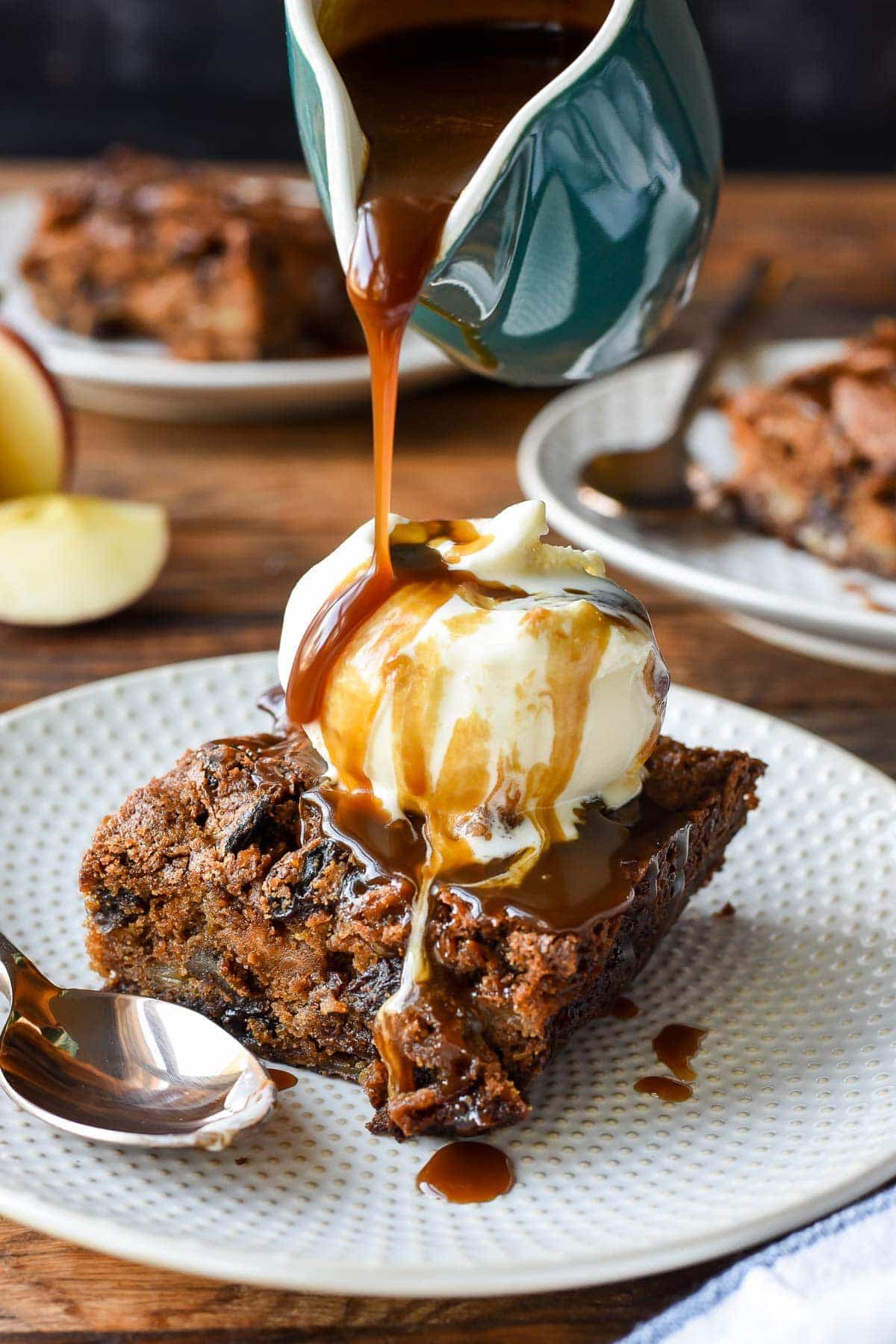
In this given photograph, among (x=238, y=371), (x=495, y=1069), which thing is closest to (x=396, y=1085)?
(x=495, y=1069)

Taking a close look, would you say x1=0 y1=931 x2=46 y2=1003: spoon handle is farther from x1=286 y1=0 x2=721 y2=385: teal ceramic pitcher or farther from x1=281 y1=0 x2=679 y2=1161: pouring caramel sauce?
x1=286 y1=0 x2=721 y2=385: teal ceramic pitcher

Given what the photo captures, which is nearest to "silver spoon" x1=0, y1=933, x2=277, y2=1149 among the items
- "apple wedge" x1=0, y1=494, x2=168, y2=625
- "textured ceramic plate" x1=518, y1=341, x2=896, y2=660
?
"apple wedge" x1=0, y1=494, x2=168, y2=625

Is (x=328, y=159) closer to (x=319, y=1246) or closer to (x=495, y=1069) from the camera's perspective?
(x=495, y=1069)

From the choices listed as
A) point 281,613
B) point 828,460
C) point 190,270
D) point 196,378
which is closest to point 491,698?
point 281,613

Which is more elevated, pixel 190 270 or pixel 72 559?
pixel 190 270

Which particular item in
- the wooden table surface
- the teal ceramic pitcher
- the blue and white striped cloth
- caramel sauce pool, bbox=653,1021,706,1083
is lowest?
the wooden table surface

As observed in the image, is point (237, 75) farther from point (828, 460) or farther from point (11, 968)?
point (11, 968)
